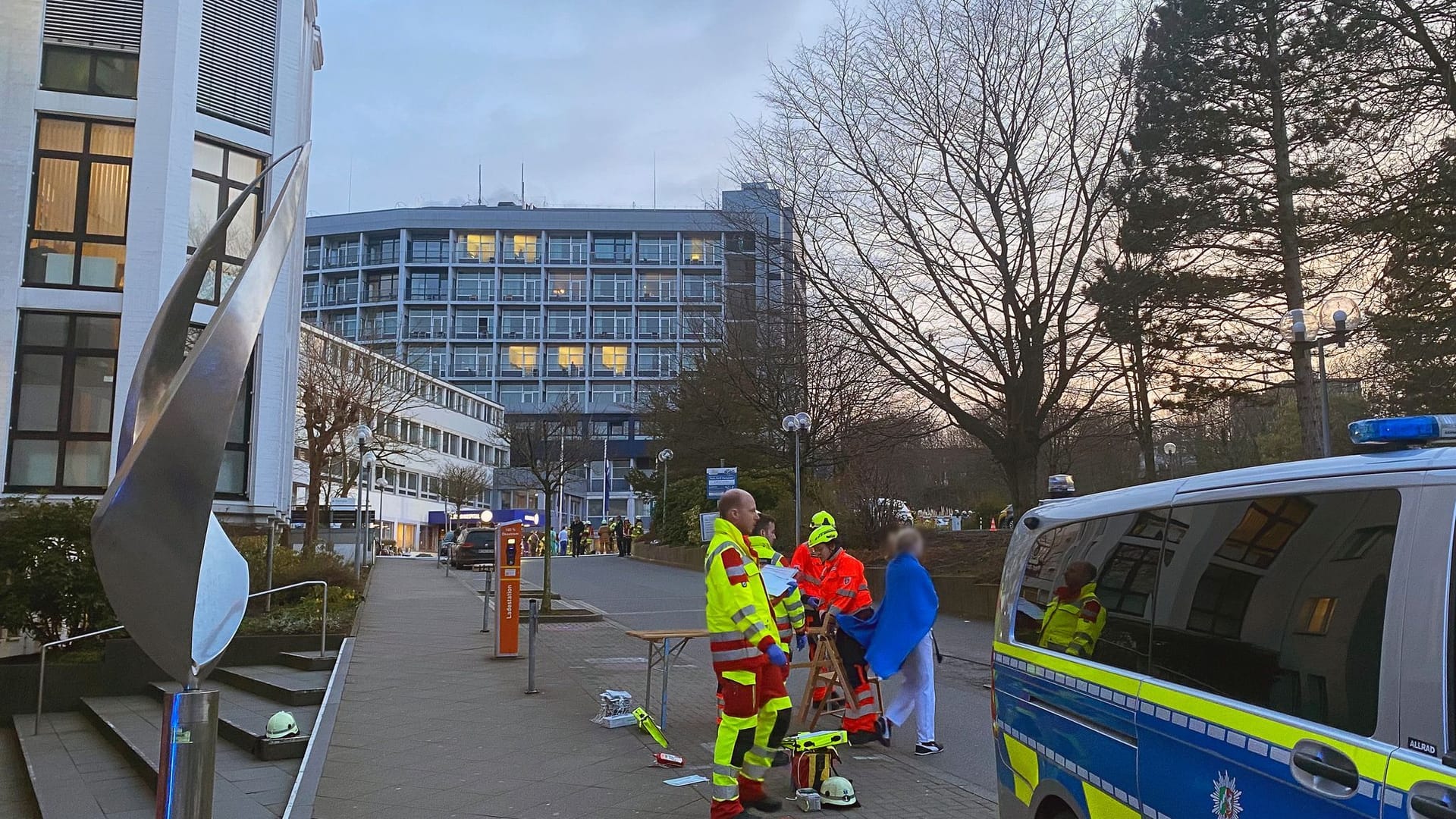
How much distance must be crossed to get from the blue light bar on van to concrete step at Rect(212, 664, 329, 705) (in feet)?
35.9

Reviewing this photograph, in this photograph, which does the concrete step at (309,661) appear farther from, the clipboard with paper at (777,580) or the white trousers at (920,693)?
the white trousers at (920,693)

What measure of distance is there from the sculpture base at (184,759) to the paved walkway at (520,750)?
256 cm

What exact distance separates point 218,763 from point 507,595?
17.9ft

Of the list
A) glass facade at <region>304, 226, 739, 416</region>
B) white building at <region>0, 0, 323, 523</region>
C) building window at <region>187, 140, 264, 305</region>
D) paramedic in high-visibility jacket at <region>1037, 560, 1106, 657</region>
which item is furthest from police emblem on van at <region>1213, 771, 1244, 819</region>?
glass facade at <region>304, 226, 739, 416</region>

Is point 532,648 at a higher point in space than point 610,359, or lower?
lower

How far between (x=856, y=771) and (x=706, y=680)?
482 cm

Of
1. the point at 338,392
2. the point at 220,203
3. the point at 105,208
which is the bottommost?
the point at 338,392

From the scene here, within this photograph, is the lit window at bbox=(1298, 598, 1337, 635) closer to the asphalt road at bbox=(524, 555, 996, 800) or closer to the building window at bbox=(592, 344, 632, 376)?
the asphalt road at bbox=(524, 555, 996, 800)

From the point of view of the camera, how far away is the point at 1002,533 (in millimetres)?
23578

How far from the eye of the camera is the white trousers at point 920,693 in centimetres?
846

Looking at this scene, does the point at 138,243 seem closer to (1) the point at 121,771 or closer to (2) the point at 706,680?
(1) the point at 121,771

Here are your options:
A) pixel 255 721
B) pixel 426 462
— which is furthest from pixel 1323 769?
pixel 426 462

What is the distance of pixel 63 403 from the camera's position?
20.3m

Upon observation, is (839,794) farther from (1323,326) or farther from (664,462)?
(664,462)
